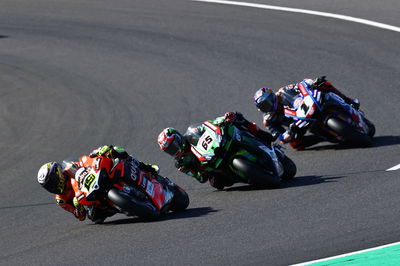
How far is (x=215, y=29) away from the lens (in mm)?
24422

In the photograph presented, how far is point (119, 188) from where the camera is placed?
37.5ft

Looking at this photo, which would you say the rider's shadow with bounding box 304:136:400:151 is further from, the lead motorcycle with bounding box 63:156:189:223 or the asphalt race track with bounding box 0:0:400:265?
the lead motorcycle with bounding box 63:156:189:223

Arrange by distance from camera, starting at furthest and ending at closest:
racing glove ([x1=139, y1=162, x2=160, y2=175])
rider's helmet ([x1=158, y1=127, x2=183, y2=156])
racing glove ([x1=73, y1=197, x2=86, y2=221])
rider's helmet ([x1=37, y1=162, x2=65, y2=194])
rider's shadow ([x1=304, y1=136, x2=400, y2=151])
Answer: rider's shadow ([x1=304, y1=136, x2=400, y2=151])
rider's helmet ([x1=158, y1=127, x2=183, y2=156])
racing glove ([x1=139, y1=162, x2=160, y2=175])
racing glove ([x1=73, y1=197, x2=86, y2=221])
rider's helmet ([x1=37, y1=162, x2=65, y2=194])

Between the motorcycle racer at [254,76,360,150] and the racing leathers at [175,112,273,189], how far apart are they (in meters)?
1.08

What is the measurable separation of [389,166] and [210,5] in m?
14.4

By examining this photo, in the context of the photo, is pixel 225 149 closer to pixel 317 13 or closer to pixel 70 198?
pixel 70 198

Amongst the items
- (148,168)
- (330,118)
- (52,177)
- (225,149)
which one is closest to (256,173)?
(225,149)

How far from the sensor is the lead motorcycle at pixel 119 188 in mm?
11398

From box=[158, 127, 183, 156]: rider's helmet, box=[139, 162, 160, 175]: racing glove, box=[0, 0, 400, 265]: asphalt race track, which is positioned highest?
box=[158, 127, 183, 156]: rider's helmet

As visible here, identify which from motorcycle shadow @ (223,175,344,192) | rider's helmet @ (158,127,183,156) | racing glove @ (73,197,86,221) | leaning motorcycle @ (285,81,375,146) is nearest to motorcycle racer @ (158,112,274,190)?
rider's helmet @ (158,127,183,156)

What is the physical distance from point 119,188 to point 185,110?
25.4ft

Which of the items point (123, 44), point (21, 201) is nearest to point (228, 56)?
point (123, 44)

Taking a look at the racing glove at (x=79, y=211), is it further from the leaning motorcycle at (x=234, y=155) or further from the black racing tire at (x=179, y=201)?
the leaning motorcycle at (x=234, y=155)

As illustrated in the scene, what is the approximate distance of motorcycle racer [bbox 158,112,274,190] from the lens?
12.3m
